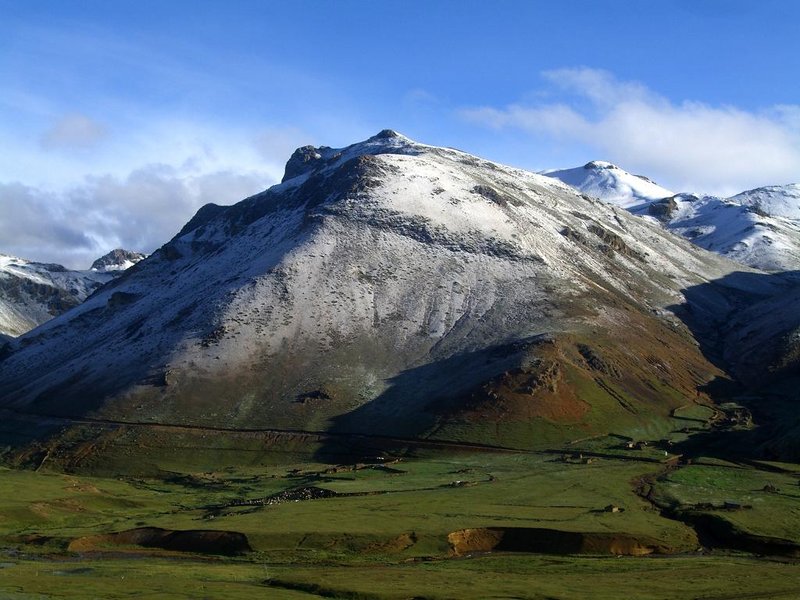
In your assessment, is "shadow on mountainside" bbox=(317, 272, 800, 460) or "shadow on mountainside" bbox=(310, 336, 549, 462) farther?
"shadow on mountainside" bbox=(310, 336, 549, 462)

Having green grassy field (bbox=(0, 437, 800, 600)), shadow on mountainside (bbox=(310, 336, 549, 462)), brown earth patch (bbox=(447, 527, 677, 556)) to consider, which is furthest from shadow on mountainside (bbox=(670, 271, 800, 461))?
brown earth patch (bbox=(447, 527, 677, 556))

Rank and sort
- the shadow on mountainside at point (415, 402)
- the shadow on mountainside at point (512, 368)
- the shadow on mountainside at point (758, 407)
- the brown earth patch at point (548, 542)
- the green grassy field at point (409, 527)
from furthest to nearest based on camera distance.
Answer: the shadow on mountainside at point (415, 402) < the shadow on mountainside at point (512, 368) < the shadow on mountainside at point (758, 407) < the brown earth patch at point (548, 542) < the green grassy field at point (409, 527)

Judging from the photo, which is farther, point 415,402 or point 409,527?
point 415,402

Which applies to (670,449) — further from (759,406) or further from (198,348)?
(198,348)

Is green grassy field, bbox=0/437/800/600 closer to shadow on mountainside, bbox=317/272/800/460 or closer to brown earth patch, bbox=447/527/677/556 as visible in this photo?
brown earth patch, bbox=447/527/677/556

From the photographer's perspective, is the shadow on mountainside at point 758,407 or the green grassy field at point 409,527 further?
the shadow on mountainside at point 758,407

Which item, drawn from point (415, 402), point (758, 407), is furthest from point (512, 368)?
point (758, 407)

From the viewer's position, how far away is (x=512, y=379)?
162625mm

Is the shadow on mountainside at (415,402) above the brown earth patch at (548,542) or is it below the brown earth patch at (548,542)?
above

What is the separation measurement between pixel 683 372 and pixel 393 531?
379 ft

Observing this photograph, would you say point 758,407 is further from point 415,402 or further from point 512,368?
point 415,402

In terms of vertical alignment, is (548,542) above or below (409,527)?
below

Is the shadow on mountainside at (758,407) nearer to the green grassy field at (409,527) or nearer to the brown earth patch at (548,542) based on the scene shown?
the green grassy field at (409,527)

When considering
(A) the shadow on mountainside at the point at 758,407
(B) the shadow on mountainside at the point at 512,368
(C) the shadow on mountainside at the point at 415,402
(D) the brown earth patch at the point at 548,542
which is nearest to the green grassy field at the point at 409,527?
(D) the brown earth patch at the point at 548,542
